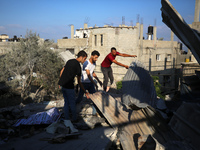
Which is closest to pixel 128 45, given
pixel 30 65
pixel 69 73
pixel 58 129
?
pixel 30 65

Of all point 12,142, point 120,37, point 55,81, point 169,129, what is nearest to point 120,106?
point 169,129

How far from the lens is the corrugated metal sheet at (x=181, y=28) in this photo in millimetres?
2932

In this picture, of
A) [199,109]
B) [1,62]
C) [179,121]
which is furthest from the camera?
[1,62]

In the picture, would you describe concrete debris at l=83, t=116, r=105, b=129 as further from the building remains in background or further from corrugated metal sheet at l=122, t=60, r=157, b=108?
the building remains in background

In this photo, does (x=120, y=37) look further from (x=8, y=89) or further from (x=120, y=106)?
(x=120, y=106)

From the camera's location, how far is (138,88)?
4.05 metres

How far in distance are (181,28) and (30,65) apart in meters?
12.2

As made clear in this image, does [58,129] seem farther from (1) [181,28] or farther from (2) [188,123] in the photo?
(1) [181,28]

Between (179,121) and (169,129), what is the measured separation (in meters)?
0.22

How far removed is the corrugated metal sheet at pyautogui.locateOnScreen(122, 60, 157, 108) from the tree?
997 centimetres

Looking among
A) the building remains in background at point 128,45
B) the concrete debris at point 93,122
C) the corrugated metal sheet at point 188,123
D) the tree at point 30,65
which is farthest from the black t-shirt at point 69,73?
the building remains in background at point 128,45

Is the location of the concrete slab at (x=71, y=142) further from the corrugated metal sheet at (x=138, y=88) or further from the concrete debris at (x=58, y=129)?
the corrugated metal sheet at (x=138, y=88)

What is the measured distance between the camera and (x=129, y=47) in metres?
25.4

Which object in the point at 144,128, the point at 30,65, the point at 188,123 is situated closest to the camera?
the point at 188,123
